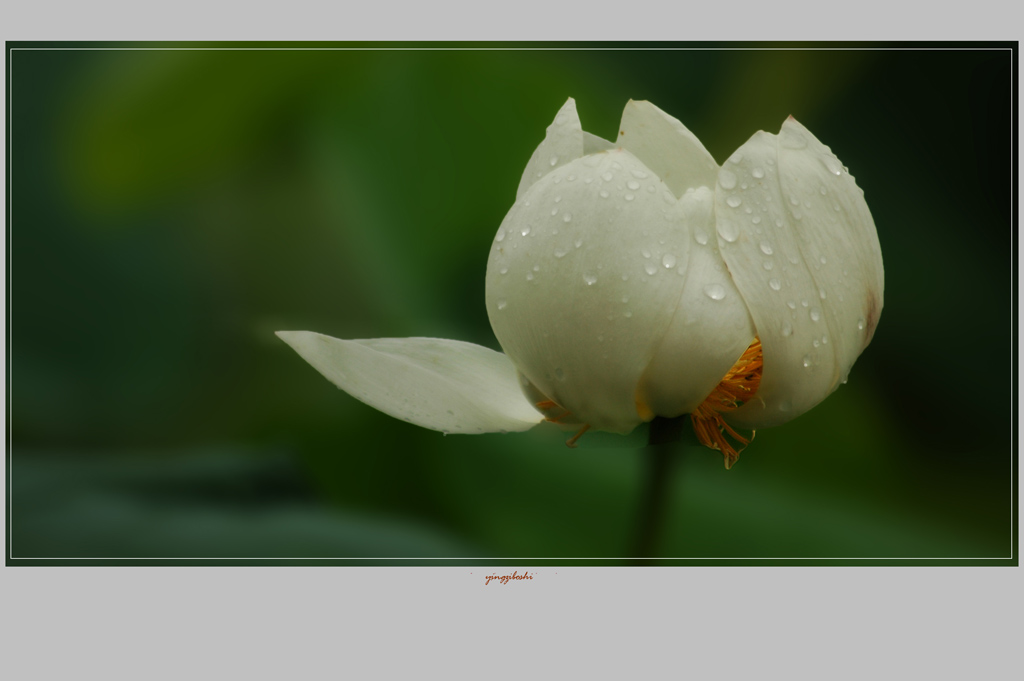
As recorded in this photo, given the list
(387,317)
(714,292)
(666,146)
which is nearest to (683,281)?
(714,292)

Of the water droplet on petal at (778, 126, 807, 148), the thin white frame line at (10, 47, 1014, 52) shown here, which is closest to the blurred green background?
the thin white frame line at (10, 47, 1014, 52)

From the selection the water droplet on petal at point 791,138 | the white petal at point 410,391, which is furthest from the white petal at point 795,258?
the white petal at point 410,391


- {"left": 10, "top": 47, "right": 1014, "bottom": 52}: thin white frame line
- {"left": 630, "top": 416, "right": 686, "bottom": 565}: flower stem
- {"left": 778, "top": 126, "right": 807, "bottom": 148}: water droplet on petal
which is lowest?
{"left": 630, "top": 416, "right": 686, "bottom": 565}: flower stem

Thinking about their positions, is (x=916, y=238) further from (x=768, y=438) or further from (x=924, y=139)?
(x=768, y=438)

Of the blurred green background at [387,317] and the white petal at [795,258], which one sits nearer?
the white petal at [795,258]

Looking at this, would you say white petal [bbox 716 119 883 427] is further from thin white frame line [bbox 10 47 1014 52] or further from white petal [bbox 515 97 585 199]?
thin white frame line [bbox 10 47 1014 52]

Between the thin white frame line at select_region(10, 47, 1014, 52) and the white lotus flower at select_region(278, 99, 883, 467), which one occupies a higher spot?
the thin white frame line at select_region(10, 47, 1014, 52)

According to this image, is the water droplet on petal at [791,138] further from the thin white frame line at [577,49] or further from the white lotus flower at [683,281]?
the thin white frame line at [577,49]

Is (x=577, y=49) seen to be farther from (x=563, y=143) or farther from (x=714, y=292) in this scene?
(x=714, y=292)

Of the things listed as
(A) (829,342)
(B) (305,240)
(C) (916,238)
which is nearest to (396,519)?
(B) (305,240)

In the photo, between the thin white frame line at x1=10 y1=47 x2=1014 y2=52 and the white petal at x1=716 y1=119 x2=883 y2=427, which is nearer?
the white petal at x1=716 y1=119 x2=883 y2=427
